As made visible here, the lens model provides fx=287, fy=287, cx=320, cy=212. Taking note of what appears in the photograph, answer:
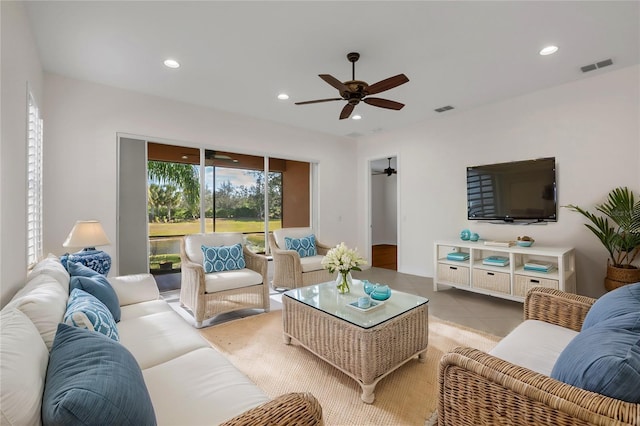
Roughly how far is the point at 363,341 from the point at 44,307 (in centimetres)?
163

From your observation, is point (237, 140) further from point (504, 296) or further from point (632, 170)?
point (632, 170)

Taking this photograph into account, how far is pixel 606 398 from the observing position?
2.81 ft

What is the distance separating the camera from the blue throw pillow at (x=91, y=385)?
0.70m

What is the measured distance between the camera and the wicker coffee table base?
1829 mm

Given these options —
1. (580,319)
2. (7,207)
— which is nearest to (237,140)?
(7,207)

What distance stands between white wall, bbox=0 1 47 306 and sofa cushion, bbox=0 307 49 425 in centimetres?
80

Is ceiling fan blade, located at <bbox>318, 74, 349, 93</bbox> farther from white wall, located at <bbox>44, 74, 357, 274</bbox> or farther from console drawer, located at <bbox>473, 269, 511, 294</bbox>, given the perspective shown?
console drawer, located at <bbox>473, 269, 511, 294</bbox>

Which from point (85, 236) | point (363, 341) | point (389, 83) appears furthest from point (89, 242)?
point (389, 83)

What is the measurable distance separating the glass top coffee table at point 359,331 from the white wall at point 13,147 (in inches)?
69.3

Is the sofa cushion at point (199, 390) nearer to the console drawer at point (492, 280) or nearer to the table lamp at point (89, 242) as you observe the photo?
the table lamp at point (89, 242)

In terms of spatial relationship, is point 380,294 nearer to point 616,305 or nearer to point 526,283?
point 616,305

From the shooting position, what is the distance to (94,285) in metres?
1.85

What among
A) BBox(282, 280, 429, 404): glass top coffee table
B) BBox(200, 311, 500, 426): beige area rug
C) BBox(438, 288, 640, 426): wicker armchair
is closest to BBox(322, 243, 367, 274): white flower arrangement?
BBox(282, 280, 429, 404): glass top coffee table

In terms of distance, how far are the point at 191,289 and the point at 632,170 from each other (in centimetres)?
500
